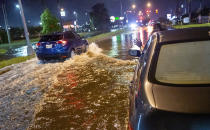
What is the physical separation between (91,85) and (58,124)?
2641 mm

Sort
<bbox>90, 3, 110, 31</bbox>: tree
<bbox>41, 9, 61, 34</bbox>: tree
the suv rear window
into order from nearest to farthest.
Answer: the suv rear window
<bbox>41, 9, 61, 34</bbox>: tree
<bbox>90, 3, 110, 31</bbox>: tree

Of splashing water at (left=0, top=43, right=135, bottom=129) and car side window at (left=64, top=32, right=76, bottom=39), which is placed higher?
car side window at (left=64, top=32, right=76, bottom=39)

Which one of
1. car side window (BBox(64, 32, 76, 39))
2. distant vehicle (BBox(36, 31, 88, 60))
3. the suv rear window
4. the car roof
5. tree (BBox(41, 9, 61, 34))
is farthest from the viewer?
tree (BBox(41, 9, 61, 34))

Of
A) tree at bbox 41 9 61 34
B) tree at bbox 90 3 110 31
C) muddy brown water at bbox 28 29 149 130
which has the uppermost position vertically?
tree at bbox 90 3 110 31

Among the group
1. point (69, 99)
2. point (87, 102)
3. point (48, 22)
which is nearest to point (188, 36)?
point (87, 102)

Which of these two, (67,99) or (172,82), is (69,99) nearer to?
(67,99)

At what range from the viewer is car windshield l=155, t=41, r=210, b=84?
2268 millimetres

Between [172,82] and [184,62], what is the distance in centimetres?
45

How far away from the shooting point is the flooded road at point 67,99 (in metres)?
4.31

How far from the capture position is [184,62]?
96.0 inches

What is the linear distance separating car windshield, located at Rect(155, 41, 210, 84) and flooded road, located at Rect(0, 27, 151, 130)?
1938 mm

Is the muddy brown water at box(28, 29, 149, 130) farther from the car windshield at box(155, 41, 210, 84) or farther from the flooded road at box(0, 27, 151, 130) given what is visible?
the car windshield at box(155, 41, 210, 84)

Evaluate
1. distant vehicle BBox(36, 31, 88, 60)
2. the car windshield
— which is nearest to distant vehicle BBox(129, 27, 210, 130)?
the car windshield

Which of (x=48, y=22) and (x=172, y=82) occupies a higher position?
(x=48, y=22)
